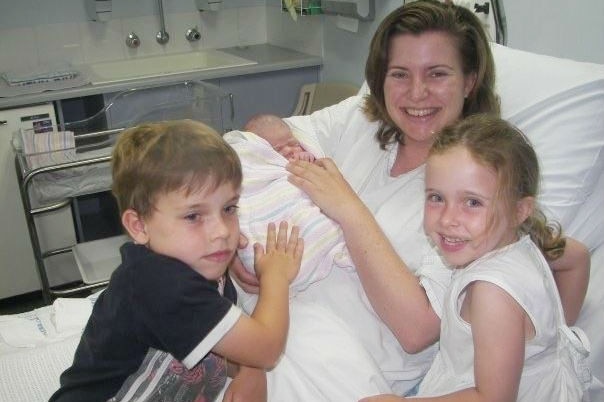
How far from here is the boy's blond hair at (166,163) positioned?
0.93 meters

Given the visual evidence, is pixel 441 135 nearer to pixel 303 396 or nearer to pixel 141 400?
pixel 303 396

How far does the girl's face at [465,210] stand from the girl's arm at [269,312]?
31cm

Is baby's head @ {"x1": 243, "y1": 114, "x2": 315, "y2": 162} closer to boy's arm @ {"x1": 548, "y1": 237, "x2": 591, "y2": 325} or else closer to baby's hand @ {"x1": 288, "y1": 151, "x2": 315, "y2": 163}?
baby's hand @ {"x1": 288, "y1": 151, "x2": 315, "y2": 163}

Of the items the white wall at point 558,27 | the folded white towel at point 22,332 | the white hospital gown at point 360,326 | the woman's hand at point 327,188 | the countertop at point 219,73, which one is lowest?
the folded white towel at point 22,332

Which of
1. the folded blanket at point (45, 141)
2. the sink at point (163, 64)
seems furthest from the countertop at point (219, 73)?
the folded blanket at point (45, 141)

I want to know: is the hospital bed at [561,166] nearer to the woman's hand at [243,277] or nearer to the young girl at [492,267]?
the young girl at [492,267]

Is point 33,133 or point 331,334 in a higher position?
point 33,133

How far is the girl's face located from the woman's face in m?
0.35

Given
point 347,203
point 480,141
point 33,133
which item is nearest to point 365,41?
point 33,133

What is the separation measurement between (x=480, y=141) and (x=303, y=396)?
1.84 ft

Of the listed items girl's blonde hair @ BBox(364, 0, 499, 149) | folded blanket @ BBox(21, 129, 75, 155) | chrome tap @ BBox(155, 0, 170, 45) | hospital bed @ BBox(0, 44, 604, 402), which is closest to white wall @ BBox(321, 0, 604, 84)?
hospital bed @ BBox(0, 44, 604, 402)

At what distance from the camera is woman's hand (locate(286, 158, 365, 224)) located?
1.24m

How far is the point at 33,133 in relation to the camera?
2221 millimetres

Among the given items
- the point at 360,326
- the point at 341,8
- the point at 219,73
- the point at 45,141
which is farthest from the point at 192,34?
the point at 360,326
